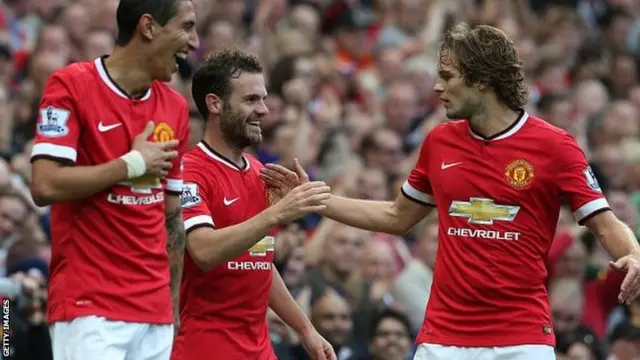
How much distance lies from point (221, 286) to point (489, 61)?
5.97ft

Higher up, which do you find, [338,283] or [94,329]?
[94,329]

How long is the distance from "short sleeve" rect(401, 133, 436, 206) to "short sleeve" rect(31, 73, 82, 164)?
221 centimetres

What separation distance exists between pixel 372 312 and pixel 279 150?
2.38 metres

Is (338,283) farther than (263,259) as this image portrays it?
Yes

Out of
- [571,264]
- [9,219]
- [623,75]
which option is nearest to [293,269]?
[9,219]

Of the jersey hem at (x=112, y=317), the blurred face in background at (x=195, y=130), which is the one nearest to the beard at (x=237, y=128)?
the jersey hem at (x=112, y=317)

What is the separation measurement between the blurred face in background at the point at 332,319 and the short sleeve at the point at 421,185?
3.28 meters

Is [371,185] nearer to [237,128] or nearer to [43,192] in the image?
[237,128]

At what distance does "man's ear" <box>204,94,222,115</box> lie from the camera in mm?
8977

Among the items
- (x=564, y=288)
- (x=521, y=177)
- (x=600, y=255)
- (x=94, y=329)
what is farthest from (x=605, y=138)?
(x=94, y=329)

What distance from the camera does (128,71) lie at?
7.82 m

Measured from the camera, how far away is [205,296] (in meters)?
8.74

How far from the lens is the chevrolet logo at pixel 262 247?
880cm

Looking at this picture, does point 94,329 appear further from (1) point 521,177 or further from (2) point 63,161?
(1) point 521,177
